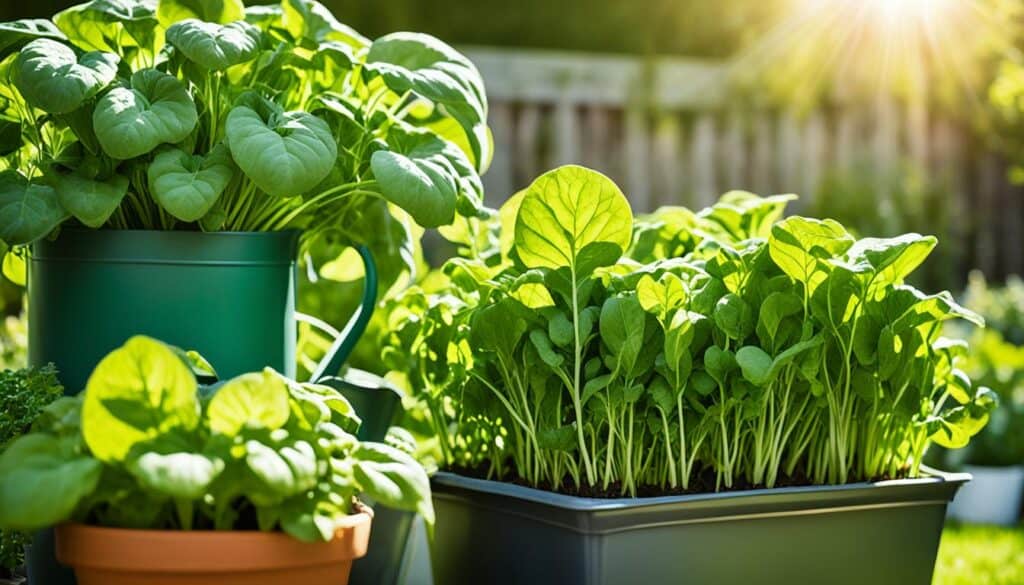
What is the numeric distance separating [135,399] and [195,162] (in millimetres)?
357

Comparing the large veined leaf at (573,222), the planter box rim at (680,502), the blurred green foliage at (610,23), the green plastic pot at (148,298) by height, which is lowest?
the planter box rim at (680,502)

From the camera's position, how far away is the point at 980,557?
2.41 metres

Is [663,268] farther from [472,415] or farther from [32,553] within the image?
[32,553]

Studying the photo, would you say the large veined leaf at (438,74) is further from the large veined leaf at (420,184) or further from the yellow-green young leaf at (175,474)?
the yellow-green young leaf at (175,474)

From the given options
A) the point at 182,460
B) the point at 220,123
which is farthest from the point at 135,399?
the point at 220,123

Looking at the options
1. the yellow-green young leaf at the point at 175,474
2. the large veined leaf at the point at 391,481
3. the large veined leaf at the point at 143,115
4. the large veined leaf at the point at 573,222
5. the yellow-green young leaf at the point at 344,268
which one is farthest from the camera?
the yellow-green young leaf at the point at 344,268

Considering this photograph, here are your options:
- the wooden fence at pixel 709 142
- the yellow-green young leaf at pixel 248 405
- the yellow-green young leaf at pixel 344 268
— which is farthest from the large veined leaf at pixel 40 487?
the wooden fence at pixel 709 142

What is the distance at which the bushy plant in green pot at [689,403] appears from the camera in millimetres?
1322

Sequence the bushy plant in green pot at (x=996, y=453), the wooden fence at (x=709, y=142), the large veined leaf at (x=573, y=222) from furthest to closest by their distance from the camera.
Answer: the wooden fence at (x=709, y=142)
the bushy plant in green pot at (x=996, y=453)
the large veined leaf at (x=573, y=222)

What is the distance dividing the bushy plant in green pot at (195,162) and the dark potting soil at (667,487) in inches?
13.7

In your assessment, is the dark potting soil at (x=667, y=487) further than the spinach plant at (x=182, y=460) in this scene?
Yes

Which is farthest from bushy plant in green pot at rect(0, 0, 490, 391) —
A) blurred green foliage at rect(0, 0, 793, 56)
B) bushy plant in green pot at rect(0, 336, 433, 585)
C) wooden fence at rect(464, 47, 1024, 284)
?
blurred green foliage at rect(0, 0, 793, 56)

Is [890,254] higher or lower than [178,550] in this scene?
higher

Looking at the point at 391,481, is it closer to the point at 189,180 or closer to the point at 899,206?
the point at 189,180
